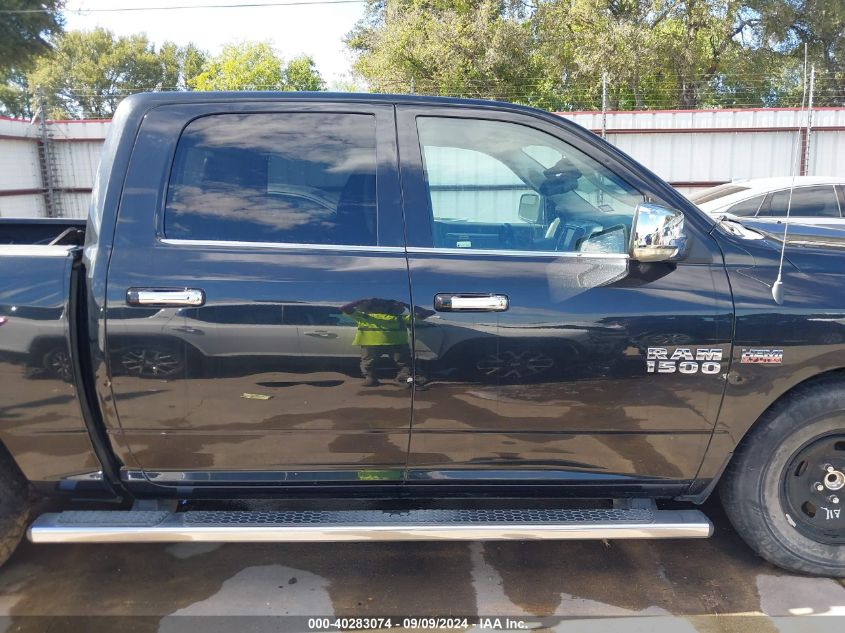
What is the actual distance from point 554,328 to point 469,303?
0.34 metres

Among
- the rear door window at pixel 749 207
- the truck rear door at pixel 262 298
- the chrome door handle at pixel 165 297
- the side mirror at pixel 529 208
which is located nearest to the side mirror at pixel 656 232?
the side mirror at pixel 529 208

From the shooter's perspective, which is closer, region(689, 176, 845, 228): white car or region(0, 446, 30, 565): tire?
region(0, 446, 30, 565): tire

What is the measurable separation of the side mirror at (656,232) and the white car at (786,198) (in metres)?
5.44

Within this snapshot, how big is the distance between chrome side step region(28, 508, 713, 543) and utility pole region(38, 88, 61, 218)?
12.5m

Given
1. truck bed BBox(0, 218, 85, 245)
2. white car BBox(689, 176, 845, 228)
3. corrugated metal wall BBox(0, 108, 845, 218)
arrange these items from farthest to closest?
corrugated metal wall BBox(0, 108, 845, 218) < white car BBox(689, 176, 845, 228) < truck bed BBox(0, 218, 85, 245)

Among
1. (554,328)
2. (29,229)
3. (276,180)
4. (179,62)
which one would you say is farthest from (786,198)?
(179,62)

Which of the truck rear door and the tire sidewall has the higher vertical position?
the truck rear door

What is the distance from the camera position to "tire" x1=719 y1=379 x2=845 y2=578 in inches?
106

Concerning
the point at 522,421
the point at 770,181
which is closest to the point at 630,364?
the point at 522,421

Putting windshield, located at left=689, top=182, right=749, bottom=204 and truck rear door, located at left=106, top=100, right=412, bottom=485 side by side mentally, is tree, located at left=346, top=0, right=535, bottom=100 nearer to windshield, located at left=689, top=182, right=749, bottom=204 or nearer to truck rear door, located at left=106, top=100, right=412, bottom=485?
windshield, located at left=689, top=182, right=749, bottom=204

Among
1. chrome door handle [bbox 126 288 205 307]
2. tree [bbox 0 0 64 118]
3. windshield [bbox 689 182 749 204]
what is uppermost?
tree [bbox 0 0 64 118]

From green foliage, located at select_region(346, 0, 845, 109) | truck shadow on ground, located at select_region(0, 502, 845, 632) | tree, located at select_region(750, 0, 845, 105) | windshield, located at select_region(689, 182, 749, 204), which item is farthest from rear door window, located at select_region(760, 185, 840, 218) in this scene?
tree, located at select_region(750, 0, 845, 105)

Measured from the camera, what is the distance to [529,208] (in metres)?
2.90

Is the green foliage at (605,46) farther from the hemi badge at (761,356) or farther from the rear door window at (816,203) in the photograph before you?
the hemi badge at (761,356)
